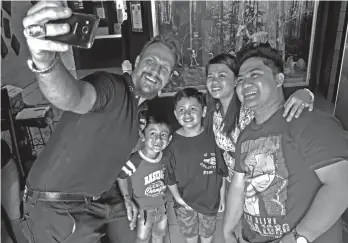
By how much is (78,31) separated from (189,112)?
1121 mm

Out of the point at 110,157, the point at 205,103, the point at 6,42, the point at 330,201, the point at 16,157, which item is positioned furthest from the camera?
the point at 6,42

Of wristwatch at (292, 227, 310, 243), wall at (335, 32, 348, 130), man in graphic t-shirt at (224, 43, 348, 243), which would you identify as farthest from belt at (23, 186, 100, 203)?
wall at (335, 32, 348, 130)

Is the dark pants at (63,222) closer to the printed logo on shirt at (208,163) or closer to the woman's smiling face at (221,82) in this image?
the printed logo on shirt at (208,163)

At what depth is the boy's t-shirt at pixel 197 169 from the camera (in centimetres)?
181

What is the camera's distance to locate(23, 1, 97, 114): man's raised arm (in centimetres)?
71

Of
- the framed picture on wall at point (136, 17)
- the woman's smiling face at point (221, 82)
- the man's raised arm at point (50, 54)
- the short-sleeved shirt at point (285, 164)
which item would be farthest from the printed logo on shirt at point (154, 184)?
the framed picture on wall at point (136, 17)

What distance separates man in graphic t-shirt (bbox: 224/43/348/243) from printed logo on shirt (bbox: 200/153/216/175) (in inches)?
16.3

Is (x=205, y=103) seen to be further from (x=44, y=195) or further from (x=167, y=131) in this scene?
(x=44, y=195)

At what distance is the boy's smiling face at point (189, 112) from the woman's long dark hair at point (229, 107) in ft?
0.23

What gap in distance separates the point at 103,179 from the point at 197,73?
235cm

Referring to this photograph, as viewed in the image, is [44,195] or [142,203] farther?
[142,203]

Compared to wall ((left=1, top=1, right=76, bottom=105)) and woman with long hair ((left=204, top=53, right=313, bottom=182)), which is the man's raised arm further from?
wall ((left=1, top=1, right=76, bottom=105))

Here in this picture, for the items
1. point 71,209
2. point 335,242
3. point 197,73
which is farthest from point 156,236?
point 197,73

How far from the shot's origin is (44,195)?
3.96 feet
